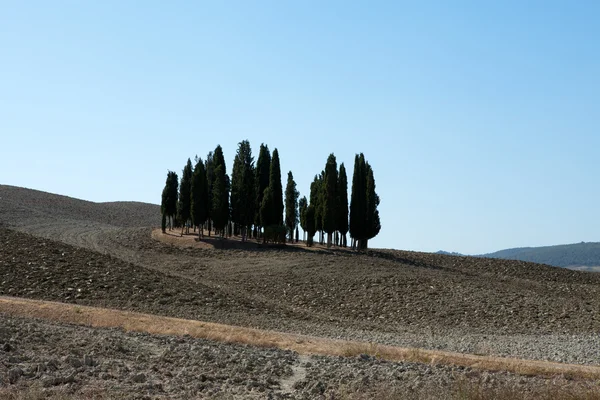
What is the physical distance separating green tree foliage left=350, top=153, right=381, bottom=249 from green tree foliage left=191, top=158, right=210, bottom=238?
45.1 feet

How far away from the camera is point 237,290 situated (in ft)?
130

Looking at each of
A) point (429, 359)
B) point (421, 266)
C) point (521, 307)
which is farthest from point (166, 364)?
point (421, 266)

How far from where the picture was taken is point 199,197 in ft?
200

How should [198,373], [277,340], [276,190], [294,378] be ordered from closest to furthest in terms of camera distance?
[198,373] < [294,378] < [277,340] < [276,190]

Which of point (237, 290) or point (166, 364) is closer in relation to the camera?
point (166, 364)

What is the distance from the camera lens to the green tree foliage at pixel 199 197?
60688mm

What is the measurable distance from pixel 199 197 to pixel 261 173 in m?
6.95

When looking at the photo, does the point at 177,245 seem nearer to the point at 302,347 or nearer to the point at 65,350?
the point at 302,347

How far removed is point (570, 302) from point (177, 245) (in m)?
33.9

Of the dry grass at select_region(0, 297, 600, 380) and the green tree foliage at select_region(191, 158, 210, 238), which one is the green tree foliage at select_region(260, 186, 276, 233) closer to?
the green tree foliage at select_region(191, 158, 210, 238)

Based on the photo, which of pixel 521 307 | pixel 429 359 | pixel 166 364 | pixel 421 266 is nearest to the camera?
pixel 166 364

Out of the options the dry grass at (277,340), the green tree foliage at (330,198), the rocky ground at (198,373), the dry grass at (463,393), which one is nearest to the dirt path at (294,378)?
the rocky ground at (198,373)

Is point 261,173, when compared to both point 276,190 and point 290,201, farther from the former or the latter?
point 290,201

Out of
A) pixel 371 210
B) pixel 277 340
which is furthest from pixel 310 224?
pixel 277 340
